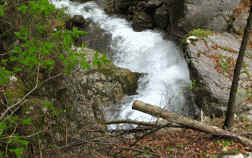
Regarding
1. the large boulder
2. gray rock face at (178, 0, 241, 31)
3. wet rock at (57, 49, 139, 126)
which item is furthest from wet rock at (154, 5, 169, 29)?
wet rock at (57, 49, 139, 126)

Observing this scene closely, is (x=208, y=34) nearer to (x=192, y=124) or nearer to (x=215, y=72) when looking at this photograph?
(x=215, y=72)

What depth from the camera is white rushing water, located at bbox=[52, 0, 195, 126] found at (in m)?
8.52

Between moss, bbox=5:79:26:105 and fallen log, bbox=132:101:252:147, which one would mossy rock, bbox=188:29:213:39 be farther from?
moss, bbox=5:79:26:105

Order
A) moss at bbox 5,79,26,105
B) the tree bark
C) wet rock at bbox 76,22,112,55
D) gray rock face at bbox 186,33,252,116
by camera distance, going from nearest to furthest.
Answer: moss at bbox 5,79,26,105 → the tree bark → gray rock face at bbox 186,33,252,116 → wet rock at bbox 76,22,112,55

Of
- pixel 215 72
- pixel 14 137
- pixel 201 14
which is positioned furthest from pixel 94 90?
pixel 201 14

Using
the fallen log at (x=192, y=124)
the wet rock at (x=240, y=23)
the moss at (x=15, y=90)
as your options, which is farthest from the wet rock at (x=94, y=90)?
the wet rock at (x=240, y=23)

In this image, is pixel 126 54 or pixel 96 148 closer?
Answer: pixel 96 148

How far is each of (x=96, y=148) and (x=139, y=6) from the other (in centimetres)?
1171

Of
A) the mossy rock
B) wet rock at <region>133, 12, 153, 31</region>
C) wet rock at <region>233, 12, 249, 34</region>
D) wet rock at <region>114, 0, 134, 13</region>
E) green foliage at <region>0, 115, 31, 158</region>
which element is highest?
wet rock at <region>114, 0, 134, 13</region>

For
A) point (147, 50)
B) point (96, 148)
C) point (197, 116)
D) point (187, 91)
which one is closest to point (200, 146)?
point (96, 148)

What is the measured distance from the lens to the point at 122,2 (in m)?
15.9

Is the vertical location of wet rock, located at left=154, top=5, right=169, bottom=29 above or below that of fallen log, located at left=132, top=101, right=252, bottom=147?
above

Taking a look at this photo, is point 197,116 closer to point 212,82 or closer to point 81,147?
point 212,82

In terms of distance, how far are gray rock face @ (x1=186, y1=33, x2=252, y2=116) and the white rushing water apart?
48.1 inches
